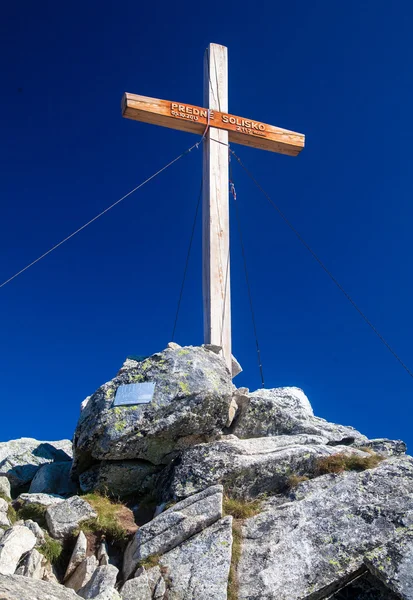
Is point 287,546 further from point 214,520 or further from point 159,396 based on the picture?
point 159,396

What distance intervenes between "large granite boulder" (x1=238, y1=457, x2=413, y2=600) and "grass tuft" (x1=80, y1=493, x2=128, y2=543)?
1743 millimetres

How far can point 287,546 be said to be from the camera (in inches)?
264

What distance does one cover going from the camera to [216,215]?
41.7ft

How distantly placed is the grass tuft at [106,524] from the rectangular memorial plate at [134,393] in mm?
1633

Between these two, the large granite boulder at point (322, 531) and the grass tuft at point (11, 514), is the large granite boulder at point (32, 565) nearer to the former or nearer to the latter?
the grass tuft at point (11, 514)

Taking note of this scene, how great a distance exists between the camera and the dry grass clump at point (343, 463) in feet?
26.7

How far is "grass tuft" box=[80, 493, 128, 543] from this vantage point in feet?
24.3

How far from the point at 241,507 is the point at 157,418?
6.77 feet

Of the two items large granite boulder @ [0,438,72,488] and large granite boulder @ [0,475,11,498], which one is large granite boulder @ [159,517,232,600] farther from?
large granite boulder @ [0,438,72,488]

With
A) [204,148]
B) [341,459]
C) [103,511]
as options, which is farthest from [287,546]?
[204,148]

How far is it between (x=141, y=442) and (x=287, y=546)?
3.02m

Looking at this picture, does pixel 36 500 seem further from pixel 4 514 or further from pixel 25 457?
pixel 25 457

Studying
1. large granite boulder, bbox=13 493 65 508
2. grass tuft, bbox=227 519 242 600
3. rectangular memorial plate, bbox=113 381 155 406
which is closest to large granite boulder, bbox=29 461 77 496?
large granite boulder, bbox=13 493 65 508

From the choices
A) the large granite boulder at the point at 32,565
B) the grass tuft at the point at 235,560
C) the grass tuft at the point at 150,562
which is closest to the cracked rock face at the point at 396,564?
the grass tuft at the point at 235,560
